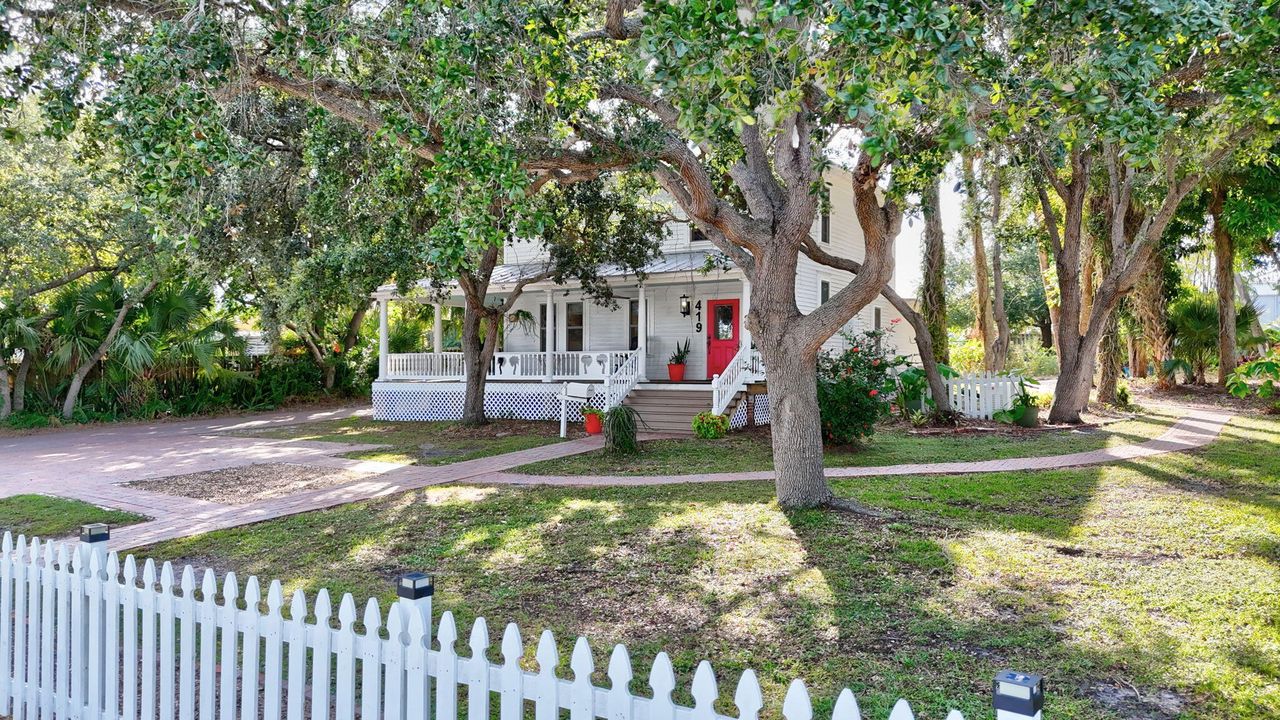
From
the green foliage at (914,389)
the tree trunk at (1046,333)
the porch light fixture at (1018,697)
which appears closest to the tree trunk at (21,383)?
the green foliage at (914,389)

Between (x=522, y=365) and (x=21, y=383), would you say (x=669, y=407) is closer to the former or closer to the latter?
(x=522, y=365)

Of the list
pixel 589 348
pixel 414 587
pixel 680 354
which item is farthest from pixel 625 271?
pixel 414 587

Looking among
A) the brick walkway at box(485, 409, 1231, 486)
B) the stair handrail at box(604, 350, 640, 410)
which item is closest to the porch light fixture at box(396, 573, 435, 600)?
the brick walkway at box(485, 409, 1231, 486)

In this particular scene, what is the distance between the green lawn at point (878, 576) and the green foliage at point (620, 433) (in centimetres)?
344

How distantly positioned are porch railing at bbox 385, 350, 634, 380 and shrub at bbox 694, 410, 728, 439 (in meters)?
3.25

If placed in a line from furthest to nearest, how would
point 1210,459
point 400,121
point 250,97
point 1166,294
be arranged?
point 1166,294, point 1210,459, point 250,97, point 400,121

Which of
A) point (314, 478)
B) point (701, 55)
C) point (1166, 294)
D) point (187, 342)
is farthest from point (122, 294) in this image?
point (1166, 294)

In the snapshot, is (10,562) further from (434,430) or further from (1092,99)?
(434,430)

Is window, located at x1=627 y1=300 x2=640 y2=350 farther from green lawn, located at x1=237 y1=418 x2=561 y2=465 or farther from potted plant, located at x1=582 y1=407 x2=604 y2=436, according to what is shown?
potted plant, located at x1=582 y1=407 x2=604 y2=436

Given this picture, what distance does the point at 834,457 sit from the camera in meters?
12.4

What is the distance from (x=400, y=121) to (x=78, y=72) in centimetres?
296

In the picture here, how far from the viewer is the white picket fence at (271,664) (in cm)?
240

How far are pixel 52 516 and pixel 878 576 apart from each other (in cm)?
864

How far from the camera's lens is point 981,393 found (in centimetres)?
1730
